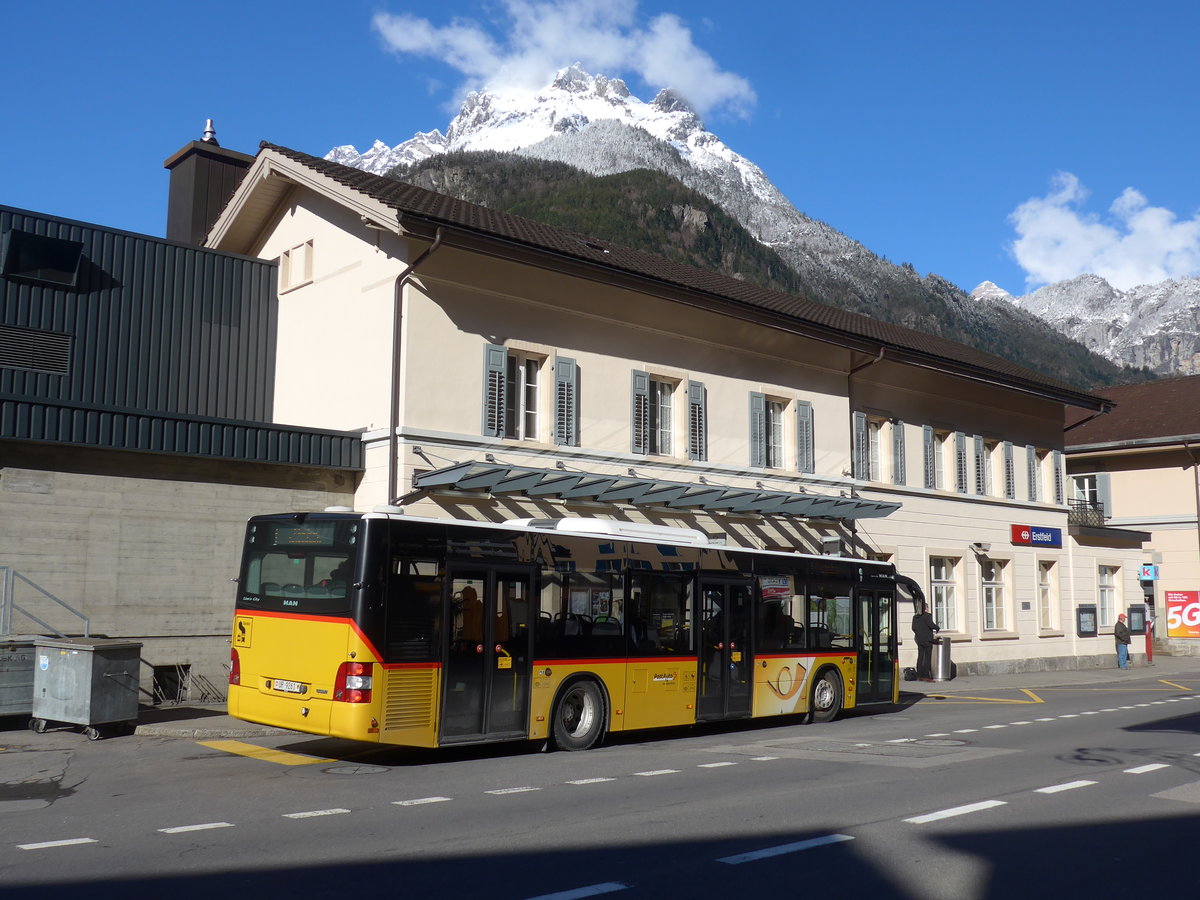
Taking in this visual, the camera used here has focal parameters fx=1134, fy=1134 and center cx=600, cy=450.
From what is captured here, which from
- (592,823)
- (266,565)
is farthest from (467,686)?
(592,823)

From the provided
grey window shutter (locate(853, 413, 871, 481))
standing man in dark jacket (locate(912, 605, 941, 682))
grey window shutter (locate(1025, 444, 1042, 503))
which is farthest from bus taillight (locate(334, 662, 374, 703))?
grey window shutter (locate(1025, 444, 1042, 503))

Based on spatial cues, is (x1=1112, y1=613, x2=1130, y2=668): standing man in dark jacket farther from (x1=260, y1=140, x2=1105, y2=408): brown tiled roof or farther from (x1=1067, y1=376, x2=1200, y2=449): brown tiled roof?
(x1=1067, y1=376, x2=1200, y2=449): brown tiled roof

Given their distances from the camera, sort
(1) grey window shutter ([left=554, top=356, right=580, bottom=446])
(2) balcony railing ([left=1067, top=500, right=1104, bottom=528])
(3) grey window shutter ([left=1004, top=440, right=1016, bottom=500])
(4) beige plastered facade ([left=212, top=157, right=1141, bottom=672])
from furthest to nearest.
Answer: (2) balcony railing ([left=1067, top=500, right=1104, bottom=528])
(3) grey window shutter ([left=1004, top=440, right=1016, bottom=500])
(1) grey window shutter ([left=554, top=356, right=580, bottom=446])
(4) beige plastered facade ([left=212, top=157, right=1141, bottom=672])

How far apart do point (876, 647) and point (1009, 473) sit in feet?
52.6

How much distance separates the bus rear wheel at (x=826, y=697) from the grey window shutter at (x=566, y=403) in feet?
20.7

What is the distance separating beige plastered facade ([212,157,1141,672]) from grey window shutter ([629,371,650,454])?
206mm

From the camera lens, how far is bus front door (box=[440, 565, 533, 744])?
12312 mm

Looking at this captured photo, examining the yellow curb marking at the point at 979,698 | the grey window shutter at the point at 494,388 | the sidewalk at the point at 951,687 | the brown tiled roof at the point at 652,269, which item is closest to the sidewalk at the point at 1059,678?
the sidewalk at the point at 951,687

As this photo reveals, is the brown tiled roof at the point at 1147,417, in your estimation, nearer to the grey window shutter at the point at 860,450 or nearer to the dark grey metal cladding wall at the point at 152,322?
the grey window shutter at the point at 860,450

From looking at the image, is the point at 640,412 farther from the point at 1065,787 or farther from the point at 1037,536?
the point at 1037,536

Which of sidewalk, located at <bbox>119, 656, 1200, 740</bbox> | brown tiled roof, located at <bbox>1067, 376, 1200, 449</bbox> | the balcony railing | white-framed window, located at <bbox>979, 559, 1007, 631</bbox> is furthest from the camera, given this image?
brown tiled roof, located at <bbox>1067, 376, 1200, 449</bbox>

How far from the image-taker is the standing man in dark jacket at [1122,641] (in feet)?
110

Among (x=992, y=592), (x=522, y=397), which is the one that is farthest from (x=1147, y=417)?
(x=522, y=397)

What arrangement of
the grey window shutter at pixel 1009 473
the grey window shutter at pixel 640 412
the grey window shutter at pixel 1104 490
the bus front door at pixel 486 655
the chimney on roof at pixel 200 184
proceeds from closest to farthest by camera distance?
the bus front door at pixel 486 655, the grey window shutter at pixel 640 412, the chimney on roof at pixel 200 184, the grey window shutter at pixel 1009 473, the grey window shutter at pixel 1104 490
